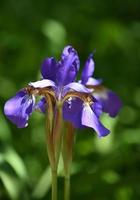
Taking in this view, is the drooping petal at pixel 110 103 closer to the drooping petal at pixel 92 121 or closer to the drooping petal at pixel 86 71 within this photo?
the drooping petal at pixel 86 71

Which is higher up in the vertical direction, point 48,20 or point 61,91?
point 61,91

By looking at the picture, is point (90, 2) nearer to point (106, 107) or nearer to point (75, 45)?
point (75, 45)

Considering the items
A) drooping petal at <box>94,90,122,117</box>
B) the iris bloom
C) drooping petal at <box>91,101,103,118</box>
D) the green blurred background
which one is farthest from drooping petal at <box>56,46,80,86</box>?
the green blurred background

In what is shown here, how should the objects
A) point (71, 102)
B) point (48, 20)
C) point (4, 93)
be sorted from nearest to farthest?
1. point (71, 102)
2. point (4, 93)
3. point (48, 20)

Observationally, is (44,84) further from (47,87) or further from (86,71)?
(86,71)

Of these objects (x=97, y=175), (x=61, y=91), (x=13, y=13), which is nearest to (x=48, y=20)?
(x=13, y=13)

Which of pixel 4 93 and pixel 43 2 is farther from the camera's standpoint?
pixel 43 2

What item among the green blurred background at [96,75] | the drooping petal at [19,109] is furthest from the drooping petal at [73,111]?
the green blurred background at [96,75]
